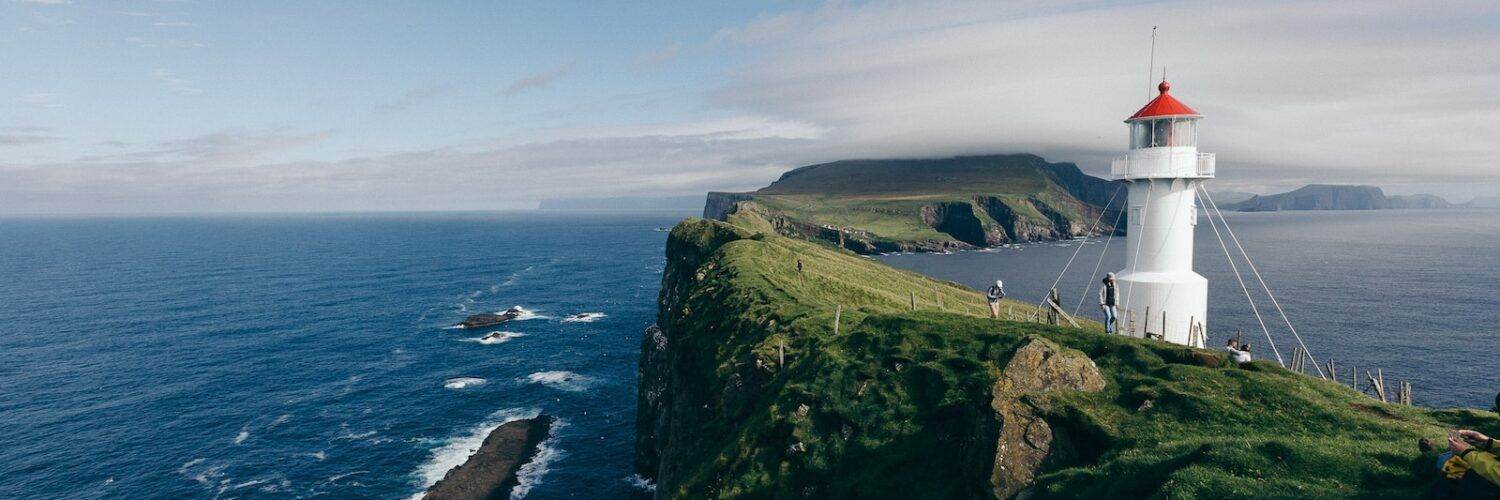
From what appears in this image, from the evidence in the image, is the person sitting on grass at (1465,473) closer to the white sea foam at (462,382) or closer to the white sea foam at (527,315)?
the white sea foam at (462,382)

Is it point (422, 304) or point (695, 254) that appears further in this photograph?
point (422, 304)

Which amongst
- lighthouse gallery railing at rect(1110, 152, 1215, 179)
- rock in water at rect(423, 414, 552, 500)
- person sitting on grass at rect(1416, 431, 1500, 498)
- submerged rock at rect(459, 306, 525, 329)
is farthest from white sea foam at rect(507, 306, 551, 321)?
person sitting on grass at rect(1416, 431, 1500, 498)

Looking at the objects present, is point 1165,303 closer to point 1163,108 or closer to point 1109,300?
point 1109,300

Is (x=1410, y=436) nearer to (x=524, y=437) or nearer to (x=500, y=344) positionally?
(x=524, y=437)

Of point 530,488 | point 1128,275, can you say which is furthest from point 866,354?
point 530,488

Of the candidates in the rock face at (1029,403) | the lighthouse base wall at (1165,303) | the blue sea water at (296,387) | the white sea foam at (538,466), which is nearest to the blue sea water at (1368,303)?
the lighthouse base wall at (1165,303)

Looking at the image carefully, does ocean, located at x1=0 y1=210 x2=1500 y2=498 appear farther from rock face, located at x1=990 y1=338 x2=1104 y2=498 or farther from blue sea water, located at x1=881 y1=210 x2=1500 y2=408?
rock face, located at x1=990 y1=338 x2=1104 y2=498
